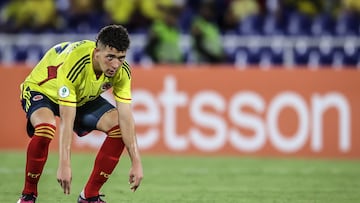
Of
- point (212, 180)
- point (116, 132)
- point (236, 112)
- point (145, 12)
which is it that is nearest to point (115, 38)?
point (116, 132)

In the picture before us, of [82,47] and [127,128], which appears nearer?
[82,47]

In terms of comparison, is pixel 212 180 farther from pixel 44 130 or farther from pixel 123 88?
pixel 44 130

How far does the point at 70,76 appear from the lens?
8055 millimetres

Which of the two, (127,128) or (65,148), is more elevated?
(127,128)

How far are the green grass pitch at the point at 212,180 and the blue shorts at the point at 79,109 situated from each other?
1010mm

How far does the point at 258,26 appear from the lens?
57.6ft

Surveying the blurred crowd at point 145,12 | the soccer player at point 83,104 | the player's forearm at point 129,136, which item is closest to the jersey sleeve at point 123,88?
the soccer player at point 83,104

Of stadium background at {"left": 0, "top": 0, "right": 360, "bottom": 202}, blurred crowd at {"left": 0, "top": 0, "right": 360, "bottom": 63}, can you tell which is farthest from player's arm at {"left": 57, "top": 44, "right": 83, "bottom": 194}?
blurred crowd at {"left": 0, "top": 0, "right": 360, "bottom": 63}

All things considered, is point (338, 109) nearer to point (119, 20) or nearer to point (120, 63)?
point (119, 20)

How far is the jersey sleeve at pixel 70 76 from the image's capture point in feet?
26.1

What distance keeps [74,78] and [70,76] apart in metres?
0.04

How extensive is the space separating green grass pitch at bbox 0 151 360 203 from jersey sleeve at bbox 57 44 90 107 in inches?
70.2

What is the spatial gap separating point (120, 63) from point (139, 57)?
9297mm

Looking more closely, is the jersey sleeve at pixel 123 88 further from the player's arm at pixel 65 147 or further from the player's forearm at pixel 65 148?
the player's forearm at pixel 65 148
